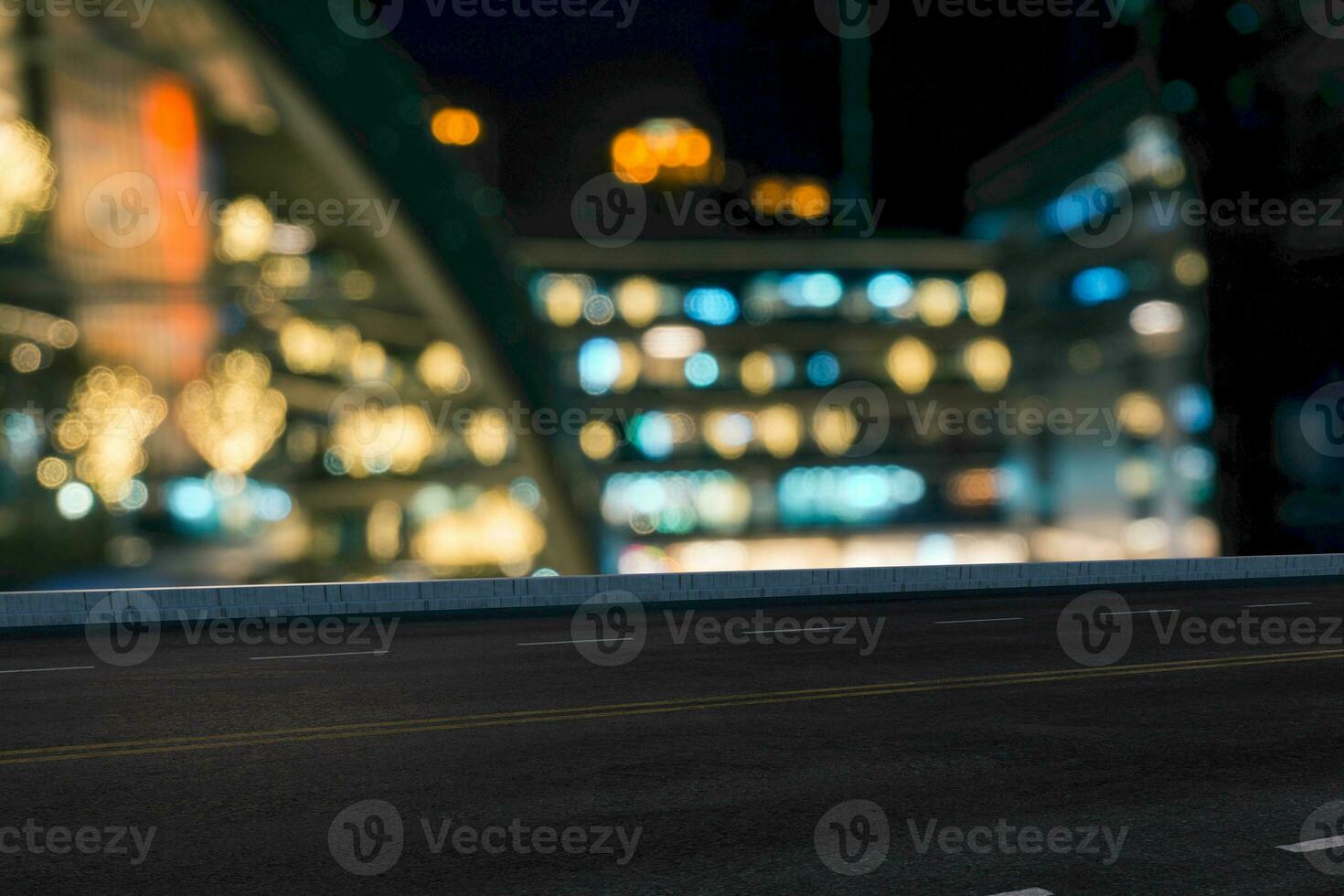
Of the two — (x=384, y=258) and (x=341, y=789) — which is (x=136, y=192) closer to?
(x=384, y=258)

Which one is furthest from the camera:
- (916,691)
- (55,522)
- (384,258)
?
(384,258)

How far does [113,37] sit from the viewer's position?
32.9 metres

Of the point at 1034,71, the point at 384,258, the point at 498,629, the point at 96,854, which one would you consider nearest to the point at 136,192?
the point at 384,258

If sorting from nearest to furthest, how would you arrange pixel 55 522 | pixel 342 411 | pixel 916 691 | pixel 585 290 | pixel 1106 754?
1. pixel 1106 754
2. pixel 916 691
3. pixel 55 522
4. pixel 342 411
5. pixel 585 290

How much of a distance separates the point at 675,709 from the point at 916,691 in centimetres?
213
